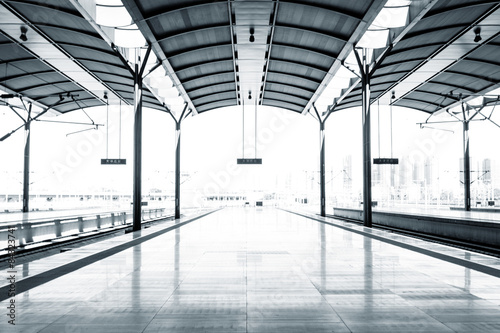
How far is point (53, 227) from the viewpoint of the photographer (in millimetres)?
18797

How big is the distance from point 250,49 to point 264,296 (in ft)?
55.6

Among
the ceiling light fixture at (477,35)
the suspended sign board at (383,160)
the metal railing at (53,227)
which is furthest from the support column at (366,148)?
the metal railing at (53,227)

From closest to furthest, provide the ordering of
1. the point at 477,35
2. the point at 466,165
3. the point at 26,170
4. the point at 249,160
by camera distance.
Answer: the point at 477,35
the point at 249,160
the point at 26,170
the point at 466,165

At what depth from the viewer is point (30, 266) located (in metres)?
7.83

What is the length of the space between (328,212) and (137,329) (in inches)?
1564

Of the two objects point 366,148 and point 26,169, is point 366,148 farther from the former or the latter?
point 26,169

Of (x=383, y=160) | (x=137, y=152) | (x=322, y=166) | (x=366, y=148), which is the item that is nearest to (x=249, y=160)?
(x=322, y=166)

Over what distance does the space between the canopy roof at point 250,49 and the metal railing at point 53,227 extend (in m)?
8.06

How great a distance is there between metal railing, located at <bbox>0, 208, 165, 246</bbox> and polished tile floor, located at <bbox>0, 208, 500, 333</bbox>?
744 cm

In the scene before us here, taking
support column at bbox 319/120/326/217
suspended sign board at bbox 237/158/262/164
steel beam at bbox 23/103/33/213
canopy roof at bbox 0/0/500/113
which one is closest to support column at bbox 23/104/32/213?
steel beam at bbox 23/103/33/213

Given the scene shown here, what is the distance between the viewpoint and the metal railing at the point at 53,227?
1587cm

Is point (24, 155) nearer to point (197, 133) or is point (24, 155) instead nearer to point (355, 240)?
point (197, 133)

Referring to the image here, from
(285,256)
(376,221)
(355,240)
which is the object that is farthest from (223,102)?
(285,256)

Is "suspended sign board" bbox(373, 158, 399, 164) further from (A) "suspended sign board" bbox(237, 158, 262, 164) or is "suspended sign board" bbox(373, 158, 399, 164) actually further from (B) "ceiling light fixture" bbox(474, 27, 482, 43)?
(B) "ceiling light fixture" bbox(474, 27, 482, 43)
